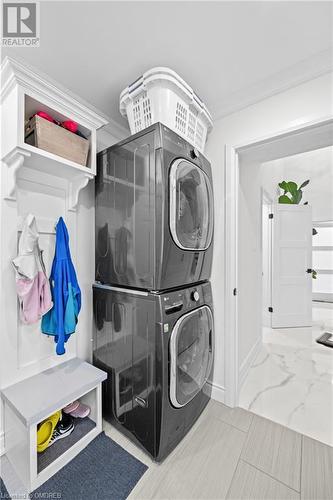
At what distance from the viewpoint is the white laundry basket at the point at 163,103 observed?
50.6 inches

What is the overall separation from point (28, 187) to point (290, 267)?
3.68 meters

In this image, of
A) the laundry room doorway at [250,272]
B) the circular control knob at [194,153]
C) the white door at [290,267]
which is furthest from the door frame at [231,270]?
the white door at [290,267]

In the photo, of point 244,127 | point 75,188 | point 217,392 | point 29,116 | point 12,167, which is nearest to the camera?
point 12,167

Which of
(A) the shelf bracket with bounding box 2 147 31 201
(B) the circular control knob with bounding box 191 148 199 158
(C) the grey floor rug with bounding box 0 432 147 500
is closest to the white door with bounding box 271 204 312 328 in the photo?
(B) the circular control knob with bounding box 191 148 199 158

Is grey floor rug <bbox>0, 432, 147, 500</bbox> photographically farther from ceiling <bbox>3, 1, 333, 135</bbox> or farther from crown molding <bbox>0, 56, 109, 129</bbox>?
ceiling <bbox>3, 1, 333, 135</bbox>

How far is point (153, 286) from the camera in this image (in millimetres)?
1267

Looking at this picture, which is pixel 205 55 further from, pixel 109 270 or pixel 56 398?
pixel 56 398

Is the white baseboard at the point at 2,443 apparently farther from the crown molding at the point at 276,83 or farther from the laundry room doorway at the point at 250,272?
the crown molding at the point at 276,83

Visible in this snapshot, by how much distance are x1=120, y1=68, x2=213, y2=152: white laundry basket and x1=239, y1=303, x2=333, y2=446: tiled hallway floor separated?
213cm

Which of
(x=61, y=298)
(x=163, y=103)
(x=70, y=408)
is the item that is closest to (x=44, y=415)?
(x=70, y=408)

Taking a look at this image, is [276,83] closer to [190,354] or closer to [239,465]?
[190,354]

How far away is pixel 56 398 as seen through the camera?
4.04 ft

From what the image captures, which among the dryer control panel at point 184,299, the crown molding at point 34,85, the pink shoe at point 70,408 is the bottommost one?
the pink shoe at point 70,408

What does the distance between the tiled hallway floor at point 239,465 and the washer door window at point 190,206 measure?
4.09 ft
